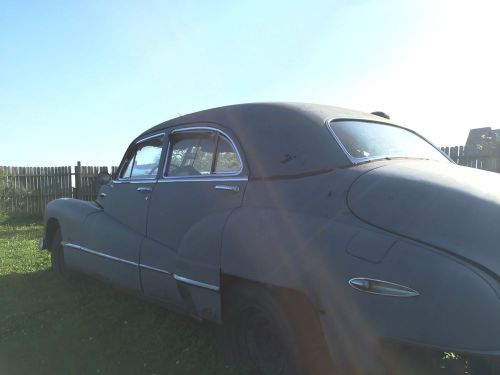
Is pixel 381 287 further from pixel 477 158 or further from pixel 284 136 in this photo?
pixel 477 158

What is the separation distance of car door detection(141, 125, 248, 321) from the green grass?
451 millimetres

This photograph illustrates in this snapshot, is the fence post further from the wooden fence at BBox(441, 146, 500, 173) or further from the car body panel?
the car body panel

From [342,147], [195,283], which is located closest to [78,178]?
[195,283]

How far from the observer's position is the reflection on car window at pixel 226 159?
10.6 ft

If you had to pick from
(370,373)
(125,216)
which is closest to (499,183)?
(370,373)

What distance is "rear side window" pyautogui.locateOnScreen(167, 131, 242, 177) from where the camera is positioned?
333 cm

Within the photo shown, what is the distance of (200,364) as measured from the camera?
11.1 feet

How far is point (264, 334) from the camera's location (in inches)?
110

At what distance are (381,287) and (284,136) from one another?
1.25m

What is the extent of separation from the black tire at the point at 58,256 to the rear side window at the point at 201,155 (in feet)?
8.38

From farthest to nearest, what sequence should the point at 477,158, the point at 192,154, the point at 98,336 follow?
1. the point at 477,158
2. the point at 98,336
3. the point at 192,154

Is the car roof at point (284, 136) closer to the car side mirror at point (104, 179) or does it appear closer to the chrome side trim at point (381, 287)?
the chrome side trim at point (381, 287)

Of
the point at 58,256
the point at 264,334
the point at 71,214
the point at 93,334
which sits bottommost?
the point at 93,334

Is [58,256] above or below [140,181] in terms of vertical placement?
below
